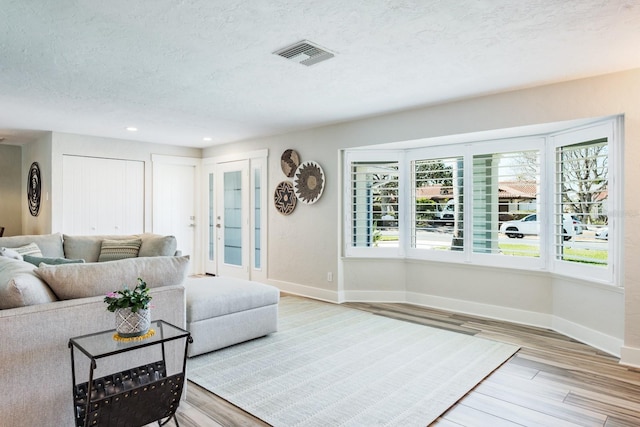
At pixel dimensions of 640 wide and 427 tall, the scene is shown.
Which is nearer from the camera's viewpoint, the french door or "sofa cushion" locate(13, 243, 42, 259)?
"sofa cushion" locate(13, 243, 42, 259)

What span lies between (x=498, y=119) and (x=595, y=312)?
6.41ft

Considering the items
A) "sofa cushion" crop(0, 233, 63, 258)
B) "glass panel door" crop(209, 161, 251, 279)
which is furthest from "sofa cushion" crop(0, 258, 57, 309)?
"glass panel door" crop(209, 161, 251, 279)

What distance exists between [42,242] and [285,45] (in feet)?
12.5

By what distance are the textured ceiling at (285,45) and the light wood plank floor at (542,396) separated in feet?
7.61

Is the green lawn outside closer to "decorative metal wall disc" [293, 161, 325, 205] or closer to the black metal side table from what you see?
"decorative metal wall disc" [293, 161, 325, 205]

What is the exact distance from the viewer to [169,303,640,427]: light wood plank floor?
7.54 ft

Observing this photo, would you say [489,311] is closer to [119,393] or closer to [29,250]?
[119,393]

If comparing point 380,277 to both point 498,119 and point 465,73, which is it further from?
point 465,73

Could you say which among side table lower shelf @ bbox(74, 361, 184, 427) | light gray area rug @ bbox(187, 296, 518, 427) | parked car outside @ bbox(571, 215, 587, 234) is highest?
parked car outside @ bbox(571, 215, 587, 234)

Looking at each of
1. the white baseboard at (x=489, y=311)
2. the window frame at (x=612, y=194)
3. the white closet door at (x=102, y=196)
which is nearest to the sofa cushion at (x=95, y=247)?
the white closet door at (x=102, y=196)

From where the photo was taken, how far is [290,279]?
579cm

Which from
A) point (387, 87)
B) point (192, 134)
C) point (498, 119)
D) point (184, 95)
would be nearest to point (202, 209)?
point (192, 134)

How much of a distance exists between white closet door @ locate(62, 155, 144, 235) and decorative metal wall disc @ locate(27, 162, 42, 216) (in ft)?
2.13

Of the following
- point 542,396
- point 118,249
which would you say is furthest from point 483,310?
point 118,249
